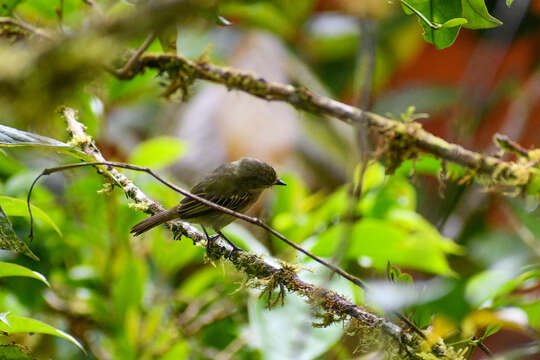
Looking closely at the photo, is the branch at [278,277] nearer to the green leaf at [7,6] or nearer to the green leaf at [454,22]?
the green leaf at [7,6]

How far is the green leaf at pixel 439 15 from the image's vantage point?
1722 mm

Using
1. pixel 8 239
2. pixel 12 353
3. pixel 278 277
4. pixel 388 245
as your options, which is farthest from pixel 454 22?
pixel 12 353

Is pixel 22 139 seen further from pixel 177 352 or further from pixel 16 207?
pixel 177 352

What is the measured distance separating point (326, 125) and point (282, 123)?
0.65 metres

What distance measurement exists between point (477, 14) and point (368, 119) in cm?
55

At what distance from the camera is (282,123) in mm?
4363

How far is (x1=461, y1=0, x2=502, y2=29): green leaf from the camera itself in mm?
1663

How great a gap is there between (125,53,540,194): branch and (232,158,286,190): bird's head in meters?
0.72

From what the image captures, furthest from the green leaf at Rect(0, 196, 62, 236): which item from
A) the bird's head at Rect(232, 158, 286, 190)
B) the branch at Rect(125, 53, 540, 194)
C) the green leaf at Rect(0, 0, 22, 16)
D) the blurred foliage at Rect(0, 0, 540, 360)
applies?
the bird's head at Rect(232, 158, 286, 190)

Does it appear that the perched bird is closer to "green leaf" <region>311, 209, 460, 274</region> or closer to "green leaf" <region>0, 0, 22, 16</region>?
"green leaf" <region>311, 209, 460, 274</region>

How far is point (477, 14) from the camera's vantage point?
169cm

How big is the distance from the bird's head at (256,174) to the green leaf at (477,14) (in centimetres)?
148

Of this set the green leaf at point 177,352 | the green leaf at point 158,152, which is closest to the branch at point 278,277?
→ the green leaf at point 177,352

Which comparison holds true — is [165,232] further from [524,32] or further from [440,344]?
[524,32]
